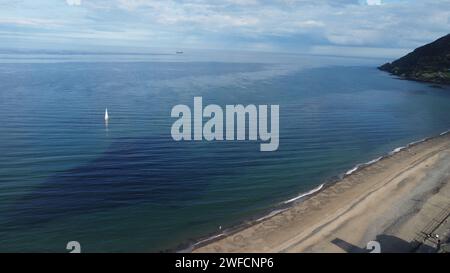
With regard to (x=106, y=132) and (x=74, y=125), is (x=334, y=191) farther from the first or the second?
(x=74, y=125)

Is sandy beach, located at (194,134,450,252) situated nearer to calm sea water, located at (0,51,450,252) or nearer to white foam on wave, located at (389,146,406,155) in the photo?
calm sea water, located at (0,51,450,252)

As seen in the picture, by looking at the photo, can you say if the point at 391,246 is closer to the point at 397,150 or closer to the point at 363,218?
the point at 363,218

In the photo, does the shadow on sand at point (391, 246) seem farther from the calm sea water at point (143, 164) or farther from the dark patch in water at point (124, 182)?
the dark patch in water at point (124, 182)

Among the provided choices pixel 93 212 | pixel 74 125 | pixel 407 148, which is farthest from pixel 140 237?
pixel 407 148

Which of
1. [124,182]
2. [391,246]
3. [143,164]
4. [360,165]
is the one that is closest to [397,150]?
[360,165]

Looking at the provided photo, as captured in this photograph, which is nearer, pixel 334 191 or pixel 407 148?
pixel 334 191

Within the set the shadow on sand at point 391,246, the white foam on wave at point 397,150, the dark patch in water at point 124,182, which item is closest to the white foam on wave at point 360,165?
the white foam on wave at point 397,150
